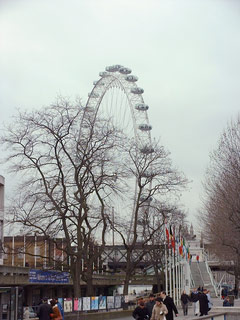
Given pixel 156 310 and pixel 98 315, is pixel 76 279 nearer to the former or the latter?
pixel 98 315

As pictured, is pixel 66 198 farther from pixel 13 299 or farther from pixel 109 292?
pixel 109 292

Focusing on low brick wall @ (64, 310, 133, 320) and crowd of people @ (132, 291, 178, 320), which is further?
low brick wall @ (64, 310, 133, 320)

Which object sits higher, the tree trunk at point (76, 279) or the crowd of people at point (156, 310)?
the tree trunk at point (76, 279)

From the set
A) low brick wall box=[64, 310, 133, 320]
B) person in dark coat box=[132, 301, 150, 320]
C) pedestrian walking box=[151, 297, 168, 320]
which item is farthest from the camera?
low brick wall box=[64, 310, 133, 320]

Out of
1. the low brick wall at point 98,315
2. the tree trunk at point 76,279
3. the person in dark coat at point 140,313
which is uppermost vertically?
the tree trunk at point 76,279

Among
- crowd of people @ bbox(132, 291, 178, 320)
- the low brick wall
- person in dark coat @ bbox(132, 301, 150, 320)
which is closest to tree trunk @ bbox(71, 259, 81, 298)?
the low brick wall

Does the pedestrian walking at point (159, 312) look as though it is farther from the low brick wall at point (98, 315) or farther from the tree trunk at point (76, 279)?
the tree trunk at point (76, 279)

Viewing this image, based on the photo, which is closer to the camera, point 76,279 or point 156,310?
point 156,310

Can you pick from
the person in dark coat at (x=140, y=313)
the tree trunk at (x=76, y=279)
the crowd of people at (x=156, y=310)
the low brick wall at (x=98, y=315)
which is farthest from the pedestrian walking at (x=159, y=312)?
the tree trunk at (x=76, y=279)

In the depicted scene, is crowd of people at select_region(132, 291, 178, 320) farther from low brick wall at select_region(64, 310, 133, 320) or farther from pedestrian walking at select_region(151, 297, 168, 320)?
low brick wall at select_region(64, 310, 133, 320)

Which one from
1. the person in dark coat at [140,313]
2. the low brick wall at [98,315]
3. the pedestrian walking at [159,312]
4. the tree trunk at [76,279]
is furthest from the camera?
the tree trunk at [76,279]

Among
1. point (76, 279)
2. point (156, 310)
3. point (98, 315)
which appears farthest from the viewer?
point (76, 279)

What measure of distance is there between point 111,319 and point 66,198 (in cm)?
837

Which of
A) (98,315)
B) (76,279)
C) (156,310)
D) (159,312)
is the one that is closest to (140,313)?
(156,310)
